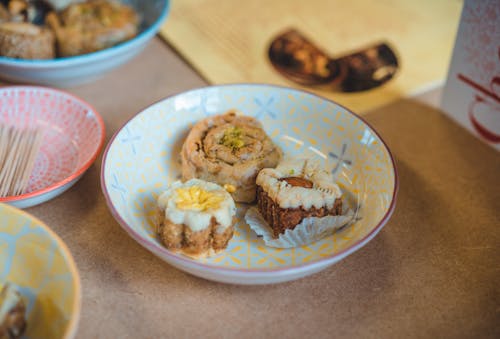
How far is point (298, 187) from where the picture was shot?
1057 millimetres

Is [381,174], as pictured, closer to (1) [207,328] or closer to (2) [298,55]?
(1) [207,328]

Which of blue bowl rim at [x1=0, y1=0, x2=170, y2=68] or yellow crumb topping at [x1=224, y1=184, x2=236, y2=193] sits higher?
blue bowl rim at [x1=0, y1=0, x2=170, y2=68]

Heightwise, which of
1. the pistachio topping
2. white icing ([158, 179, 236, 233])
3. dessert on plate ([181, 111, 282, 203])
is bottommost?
dessert on plate ([181, 111, 282, 203])

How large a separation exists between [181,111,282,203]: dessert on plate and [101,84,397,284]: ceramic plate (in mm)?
66

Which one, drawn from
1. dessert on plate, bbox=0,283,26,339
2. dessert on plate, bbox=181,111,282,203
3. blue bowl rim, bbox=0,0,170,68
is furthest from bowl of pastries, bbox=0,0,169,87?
dessert on plate, bbox=0,283,26,339

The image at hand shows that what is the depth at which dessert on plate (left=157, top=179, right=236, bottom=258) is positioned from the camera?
3.20 ft

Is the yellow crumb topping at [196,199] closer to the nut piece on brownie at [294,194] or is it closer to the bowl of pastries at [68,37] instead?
the nut piece on brownie at [294,194]

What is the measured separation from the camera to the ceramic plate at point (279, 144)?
3.04 ft

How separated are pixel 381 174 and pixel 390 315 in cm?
32

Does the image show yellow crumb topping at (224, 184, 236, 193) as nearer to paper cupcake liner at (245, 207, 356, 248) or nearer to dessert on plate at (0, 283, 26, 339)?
paper cupcake liner at (245, 207, 356, 248)

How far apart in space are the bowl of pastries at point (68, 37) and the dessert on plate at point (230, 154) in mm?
467

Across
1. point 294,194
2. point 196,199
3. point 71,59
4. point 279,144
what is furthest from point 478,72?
point 71,59

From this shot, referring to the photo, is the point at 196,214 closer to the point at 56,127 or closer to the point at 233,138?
the point at 233,138

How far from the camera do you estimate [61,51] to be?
1.60 meters
